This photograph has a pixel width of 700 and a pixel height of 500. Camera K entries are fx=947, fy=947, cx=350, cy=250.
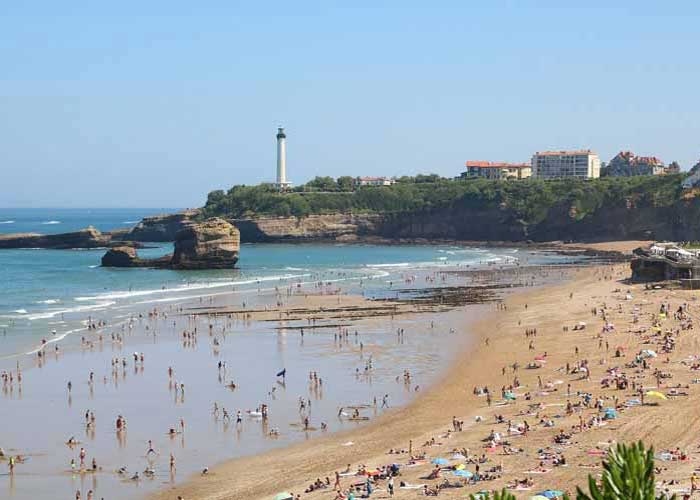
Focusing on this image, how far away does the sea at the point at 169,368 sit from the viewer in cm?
2833

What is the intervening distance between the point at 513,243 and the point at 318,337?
88701mm

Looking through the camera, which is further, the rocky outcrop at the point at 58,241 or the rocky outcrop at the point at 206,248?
the rocky outcrop at the point at 58,241

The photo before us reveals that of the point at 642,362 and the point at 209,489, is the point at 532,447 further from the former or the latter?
the point at 642,362

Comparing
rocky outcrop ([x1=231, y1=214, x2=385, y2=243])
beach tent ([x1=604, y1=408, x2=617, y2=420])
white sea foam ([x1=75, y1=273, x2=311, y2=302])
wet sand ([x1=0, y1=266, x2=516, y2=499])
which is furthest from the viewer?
rocky outcrop ([x1=231, y1=214, x2=385, y2=243])

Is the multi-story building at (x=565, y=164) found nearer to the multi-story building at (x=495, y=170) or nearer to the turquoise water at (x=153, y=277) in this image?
the multi-story building at (x=495, y=170)

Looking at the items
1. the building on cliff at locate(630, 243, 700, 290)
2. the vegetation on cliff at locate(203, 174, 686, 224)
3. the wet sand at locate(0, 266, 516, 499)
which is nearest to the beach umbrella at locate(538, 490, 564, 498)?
the wet sand at locate(0, 266, 516, 499)

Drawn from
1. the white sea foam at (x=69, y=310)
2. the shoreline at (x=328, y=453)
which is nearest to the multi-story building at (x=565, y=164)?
the white sea foam at (x=69, y=310)

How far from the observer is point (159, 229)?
14438 cm

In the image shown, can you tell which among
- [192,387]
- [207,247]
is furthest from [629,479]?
[207,247]

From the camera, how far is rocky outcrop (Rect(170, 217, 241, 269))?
9306 centimetres

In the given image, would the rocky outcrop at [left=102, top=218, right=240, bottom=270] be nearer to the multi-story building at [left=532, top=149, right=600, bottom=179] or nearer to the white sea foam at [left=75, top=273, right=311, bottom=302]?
the white sea foam at [left=75, top=273, right=311, bottom=302]

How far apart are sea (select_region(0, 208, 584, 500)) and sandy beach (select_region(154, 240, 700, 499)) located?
1.43m

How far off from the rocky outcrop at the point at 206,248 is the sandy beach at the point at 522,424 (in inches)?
1898

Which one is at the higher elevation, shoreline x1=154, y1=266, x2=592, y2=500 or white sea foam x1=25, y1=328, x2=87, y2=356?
white sea foam x1=25, y1=328, x2=87, y2=356
